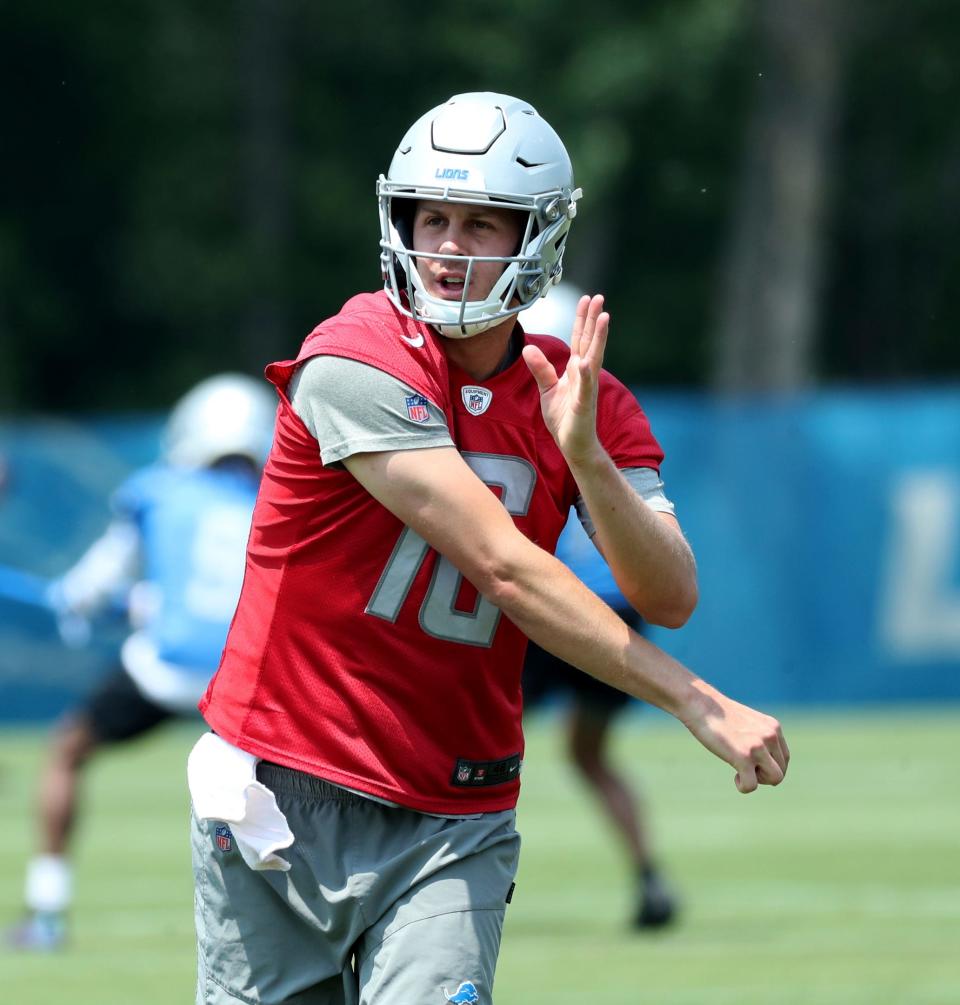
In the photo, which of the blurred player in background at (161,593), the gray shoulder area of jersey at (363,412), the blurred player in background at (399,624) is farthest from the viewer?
the blurred player in background at (161,593)

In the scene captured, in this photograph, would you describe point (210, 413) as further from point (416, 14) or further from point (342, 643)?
point (416, 14)

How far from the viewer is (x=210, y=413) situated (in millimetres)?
9266

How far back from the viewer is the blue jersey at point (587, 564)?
27.0 feet

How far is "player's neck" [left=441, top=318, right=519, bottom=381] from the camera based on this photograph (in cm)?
437

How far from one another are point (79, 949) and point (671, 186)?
25.9 m

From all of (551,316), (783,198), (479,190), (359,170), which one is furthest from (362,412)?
(359,170)

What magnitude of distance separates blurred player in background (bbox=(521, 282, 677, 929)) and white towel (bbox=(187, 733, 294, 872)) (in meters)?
3.95

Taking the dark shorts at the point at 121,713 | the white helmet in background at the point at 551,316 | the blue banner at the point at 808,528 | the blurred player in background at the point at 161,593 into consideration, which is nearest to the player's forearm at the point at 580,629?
the white helmet in background at the point at 551,316

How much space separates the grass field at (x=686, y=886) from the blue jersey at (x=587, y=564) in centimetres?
128

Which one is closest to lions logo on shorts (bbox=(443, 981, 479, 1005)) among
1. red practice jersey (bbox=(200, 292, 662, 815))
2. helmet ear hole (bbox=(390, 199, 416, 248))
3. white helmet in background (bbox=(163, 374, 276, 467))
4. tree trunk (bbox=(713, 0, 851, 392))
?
red practice jersey (bbox=(200, 292, 662, 815))

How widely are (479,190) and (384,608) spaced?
2.73 feet

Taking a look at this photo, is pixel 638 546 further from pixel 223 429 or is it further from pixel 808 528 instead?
pixel 808 528

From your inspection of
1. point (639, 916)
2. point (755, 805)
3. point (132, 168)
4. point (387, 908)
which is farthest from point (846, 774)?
point (132, 168)

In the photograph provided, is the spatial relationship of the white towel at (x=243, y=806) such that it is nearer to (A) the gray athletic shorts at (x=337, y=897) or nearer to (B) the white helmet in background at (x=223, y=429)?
(A) the gray athletic shorts at (x=337, y=897)
